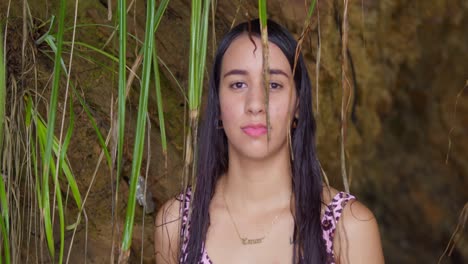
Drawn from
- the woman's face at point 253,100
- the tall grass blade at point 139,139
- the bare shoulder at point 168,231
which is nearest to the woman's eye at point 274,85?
the woman's face at point 253,100

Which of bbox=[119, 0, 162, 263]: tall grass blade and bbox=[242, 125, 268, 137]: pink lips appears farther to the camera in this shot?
bbox=[242, 125, 268, 137]: pink lips

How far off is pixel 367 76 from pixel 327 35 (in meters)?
0.15

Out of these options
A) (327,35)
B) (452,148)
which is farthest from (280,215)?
(327,35)

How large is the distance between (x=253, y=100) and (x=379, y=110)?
2.54 ft

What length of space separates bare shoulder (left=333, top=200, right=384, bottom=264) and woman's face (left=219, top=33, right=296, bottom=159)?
0.17 meters

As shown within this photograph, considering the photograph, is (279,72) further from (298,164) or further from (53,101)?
(53,101)

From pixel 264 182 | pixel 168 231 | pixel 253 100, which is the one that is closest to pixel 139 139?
pixel 253 100

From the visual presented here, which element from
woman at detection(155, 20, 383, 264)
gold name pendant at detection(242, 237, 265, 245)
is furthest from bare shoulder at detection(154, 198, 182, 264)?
gold name pendant at detection(242, 237, 265, 245)

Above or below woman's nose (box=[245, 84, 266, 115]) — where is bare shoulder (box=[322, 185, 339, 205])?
below

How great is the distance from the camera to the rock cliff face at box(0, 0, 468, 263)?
6.35ft

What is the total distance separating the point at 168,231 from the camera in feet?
5.36

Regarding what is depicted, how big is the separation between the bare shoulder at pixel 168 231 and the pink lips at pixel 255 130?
0.29 meters

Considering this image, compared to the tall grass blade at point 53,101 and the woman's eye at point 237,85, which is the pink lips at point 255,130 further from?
the tall grass blade at point 53,101

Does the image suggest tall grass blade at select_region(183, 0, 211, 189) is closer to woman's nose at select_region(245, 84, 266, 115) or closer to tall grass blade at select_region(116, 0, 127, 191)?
tall grass blade at select_region(116, 0, 127, 191)
